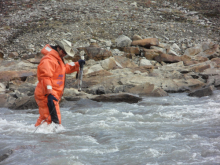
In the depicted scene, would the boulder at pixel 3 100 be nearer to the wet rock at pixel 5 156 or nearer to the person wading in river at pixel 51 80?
the person wading in river at pixel 51 80

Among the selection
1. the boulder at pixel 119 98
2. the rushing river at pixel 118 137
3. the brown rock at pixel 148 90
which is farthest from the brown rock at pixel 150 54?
the rushing river at pixel 118 137

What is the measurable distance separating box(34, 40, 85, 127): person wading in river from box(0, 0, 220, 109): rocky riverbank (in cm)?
76

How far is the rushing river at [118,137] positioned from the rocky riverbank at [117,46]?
1.80 meters

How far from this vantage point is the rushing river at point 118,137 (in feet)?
12.1

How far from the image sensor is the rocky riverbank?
10375 millimetres

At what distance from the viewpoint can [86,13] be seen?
24.0m

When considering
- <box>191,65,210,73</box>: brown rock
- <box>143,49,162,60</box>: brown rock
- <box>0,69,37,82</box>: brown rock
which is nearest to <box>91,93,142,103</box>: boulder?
<box>0,69,37,82</box>: brown rock

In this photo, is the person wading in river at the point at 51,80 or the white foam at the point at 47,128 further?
the white foam at the point at 47,128

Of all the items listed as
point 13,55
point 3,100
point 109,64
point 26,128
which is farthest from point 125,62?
point 26,128

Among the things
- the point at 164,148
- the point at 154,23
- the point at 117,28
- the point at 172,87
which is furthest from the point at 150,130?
the point at 154,23

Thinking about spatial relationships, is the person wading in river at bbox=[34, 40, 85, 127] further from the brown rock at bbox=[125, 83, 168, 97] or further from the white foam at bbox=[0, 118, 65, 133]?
the brown rock at bbox=[125, 83, 168, 97]

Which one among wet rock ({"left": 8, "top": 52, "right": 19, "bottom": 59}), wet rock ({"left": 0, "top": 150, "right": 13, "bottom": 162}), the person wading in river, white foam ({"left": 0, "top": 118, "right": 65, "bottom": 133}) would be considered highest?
the person wading in river

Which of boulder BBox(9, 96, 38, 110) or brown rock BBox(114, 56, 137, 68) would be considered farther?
brown rock BBox(114, 56, 137, 68)

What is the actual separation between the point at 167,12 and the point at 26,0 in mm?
Answer: 15400
